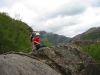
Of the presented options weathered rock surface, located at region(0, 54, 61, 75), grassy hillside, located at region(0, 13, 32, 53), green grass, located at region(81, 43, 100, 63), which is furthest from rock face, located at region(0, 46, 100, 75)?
grassy hillside, located at region(0, 13, 32, 53)

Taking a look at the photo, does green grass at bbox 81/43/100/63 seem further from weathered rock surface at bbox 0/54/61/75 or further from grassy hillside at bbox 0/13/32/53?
weathered rock surface at bbox 0/54/61/75

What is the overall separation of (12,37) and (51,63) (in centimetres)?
422

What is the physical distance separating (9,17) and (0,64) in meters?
9.85

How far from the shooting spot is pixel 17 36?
20.5 metres

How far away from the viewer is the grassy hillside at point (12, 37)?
61.5ft

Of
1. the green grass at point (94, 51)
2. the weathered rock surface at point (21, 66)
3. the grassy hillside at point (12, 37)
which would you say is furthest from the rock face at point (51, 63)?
the grassy hillside at point (12, 37)

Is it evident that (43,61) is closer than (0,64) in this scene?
No

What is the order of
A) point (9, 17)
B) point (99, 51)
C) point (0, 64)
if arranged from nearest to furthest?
1. point (0, 64)
2. point (99, 51)
3. point (9, 17)

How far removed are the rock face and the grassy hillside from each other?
257 centimetres

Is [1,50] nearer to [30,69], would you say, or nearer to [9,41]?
[9,41]

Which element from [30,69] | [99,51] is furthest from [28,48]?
[30,69]

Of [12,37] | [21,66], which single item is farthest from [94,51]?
[21,66]

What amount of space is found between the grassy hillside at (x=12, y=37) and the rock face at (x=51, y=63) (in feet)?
8.45

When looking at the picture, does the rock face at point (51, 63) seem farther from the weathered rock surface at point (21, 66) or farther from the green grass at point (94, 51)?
the green grass at point (94, 51)
